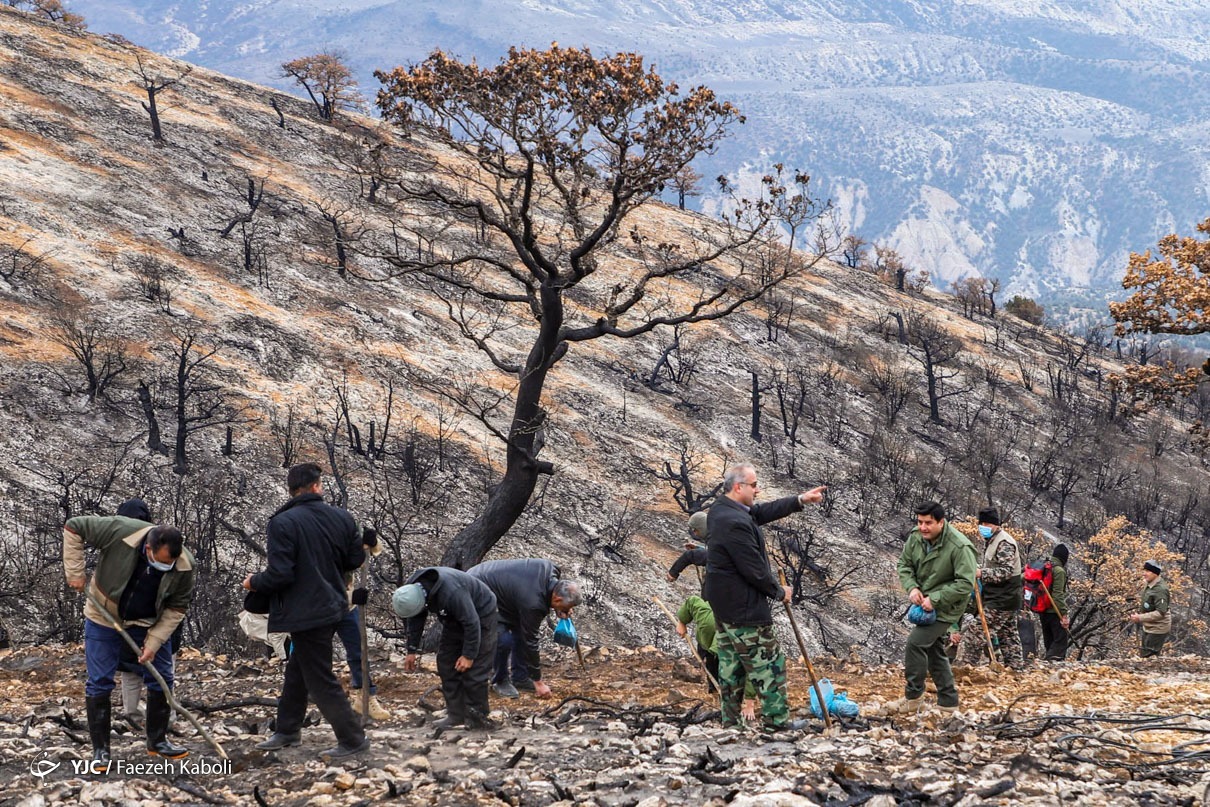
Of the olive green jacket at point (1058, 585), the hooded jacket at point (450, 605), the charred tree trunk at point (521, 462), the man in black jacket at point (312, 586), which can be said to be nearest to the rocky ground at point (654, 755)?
the man in black jacket at point (312, 586)

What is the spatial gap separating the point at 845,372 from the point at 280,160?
29.2 metres

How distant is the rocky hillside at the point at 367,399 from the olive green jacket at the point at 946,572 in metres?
9.32

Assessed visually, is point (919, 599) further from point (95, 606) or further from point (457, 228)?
point (457, 228)

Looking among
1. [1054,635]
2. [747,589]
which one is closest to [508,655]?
[747,589]

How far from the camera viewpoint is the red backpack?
12.3m

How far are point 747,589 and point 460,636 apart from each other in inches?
88.9

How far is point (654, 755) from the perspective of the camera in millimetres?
6629

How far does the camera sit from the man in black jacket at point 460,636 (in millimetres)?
7363

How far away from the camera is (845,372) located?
153 feet

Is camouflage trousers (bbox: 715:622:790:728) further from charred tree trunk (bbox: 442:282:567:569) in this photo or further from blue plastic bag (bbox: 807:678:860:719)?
charred tree trunk (bbox: 442:282:567:569)

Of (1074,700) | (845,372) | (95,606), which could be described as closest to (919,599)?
(1074,700)

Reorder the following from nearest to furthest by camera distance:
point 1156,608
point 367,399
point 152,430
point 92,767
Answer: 1. point 92,767
2. point 1156,608
3. point 152,430
4. point 367,399

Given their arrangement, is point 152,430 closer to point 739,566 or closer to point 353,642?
point 353,642

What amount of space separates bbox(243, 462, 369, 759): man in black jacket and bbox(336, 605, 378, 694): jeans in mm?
456
